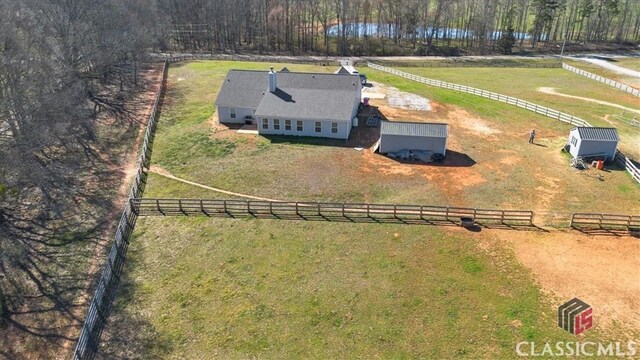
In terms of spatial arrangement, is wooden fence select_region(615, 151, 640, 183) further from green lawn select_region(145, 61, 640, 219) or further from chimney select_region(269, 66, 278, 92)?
chimney select_region(269, 66, 278, 92)

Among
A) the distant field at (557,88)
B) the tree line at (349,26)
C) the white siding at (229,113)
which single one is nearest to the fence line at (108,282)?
the white siding at (229,113)

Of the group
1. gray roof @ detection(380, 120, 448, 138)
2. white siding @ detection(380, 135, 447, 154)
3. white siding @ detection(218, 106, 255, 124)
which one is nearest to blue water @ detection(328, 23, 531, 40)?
white siding @ detection(218, 106, 255, 124)

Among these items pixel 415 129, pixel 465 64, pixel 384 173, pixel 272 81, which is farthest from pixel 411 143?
pixel 465 64

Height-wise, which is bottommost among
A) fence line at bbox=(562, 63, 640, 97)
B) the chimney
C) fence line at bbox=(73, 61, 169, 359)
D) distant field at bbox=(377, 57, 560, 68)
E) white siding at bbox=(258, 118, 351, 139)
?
fence line at bbox=(73, 61, 169, 359)

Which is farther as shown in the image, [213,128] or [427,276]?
[213,128]

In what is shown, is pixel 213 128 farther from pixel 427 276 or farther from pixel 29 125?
pixel 427 276

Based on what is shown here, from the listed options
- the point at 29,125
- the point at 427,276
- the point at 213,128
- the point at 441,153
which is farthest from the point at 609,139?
the point at 29,125

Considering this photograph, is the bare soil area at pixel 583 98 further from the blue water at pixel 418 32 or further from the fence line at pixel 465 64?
the blue water at pixel 418 32
